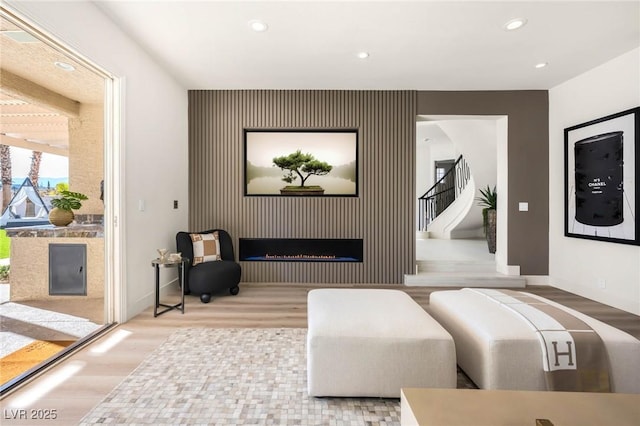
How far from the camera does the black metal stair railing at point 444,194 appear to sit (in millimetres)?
7871

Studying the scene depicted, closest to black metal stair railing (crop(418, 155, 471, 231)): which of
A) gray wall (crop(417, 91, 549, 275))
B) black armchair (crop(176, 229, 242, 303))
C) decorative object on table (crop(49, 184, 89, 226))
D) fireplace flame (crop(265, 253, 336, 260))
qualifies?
gray wall (crop(417, 91, 549, 275))

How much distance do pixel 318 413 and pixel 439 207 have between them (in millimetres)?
7949

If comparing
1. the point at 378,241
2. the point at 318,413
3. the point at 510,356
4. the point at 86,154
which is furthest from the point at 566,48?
the point at 86,154

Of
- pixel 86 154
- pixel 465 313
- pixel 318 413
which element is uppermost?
pixel 86 154

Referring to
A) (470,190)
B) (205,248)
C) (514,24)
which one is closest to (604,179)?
(514,24)

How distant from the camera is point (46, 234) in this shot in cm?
303

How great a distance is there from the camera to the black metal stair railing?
25.8 feet

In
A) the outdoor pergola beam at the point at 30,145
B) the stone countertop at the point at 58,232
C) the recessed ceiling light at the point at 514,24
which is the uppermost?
the recessed ceiling light at the point at 514,24

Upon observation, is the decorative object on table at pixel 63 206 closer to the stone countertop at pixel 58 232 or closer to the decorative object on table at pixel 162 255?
the stone countertop at pixel 58 232

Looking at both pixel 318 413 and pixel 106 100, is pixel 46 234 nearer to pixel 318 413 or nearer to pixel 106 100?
pixel 106 100

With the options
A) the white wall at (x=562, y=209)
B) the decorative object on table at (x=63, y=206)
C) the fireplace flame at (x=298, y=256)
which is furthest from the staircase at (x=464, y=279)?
the decorative object on table at (x=63, y=206)

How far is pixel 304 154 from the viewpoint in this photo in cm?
439

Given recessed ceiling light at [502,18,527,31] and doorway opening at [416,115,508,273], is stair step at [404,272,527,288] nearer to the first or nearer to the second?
doorway opening at [416,115,508,273]

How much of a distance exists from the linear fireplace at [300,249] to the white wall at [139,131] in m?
1.05
